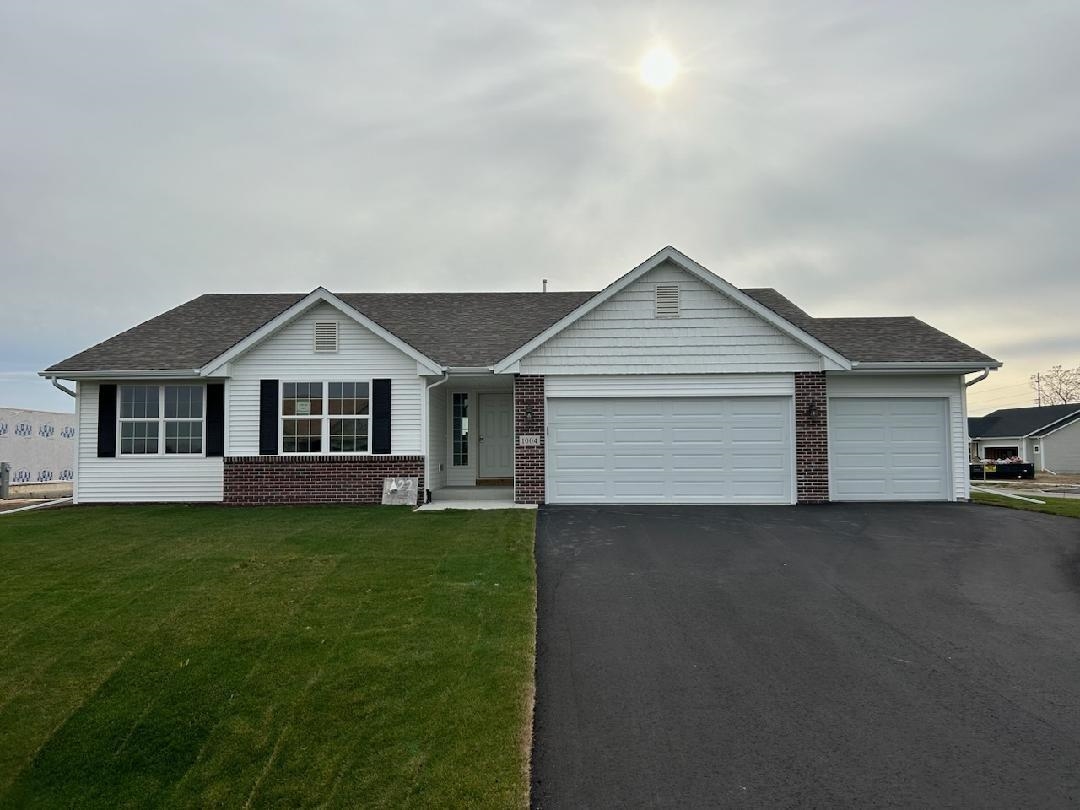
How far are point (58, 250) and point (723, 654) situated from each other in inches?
Answer: 819

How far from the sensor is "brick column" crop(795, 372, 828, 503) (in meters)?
13.6

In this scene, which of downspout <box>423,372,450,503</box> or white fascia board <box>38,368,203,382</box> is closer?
white fascia board <box>38,368,203,382</box>

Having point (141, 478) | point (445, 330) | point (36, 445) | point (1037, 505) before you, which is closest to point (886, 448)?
point (1037, 505)

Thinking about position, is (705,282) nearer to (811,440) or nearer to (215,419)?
(811,440)

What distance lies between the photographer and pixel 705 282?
541 inches

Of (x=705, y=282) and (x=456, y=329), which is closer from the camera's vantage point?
(x=705, y=282)

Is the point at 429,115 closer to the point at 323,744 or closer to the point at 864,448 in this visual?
the point at 864,448

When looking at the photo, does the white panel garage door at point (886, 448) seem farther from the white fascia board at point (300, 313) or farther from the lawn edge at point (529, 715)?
the lawn edge at point (529, 715)

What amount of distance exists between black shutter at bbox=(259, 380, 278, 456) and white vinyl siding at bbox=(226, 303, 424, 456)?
0.39 feet

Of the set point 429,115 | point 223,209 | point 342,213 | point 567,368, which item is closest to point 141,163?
point 223,209

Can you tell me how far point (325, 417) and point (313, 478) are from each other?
1.36m

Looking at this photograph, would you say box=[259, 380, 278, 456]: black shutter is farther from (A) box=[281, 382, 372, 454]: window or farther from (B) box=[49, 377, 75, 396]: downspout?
(B) box=[49, 377, 75, 396]: downspout

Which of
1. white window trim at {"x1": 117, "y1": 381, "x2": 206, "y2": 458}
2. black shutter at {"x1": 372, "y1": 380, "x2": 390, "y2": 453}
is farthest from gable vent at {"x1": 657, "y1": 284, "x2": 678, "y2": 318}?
white window trim at {"x1": 117, "y1": 381, "x2": 206, "y2": 458}

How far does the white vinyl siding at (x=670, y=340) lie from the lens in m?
13.7
